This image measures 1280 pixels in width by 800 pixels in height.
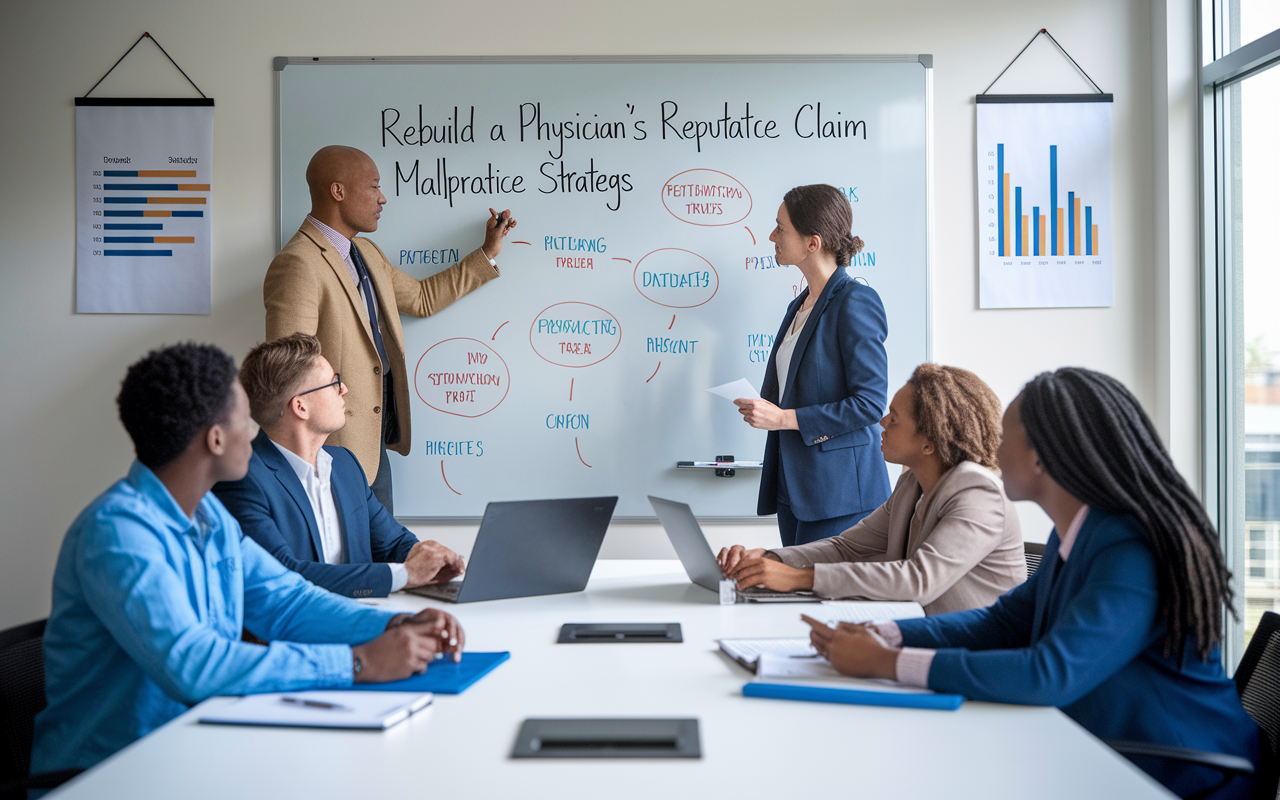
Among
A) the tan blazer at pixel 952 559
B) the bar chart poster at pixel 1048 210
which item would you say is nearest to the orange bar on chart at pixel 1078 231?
the bar chart poster at pixel 1048 210

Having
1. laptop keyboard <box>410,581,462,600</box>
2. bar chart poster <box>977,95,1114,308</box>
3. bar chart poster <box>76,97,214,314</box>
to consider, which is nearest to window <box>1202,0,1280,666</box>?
bar chart poster <box>977,95,1114,308</box>

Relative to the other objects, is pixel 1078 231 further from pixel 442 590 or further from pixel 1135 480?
pixel 442 590

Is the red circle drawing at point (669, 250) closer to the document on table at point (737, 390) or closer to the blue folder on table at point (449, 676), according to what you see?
the document on table at point (737, 390)

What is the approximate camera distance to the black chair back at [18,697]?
135 centimetres

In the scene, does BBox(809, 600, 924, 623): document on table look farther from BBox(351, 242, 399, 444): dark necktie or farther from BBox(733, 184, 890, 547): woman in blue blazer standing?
BBox(351, 242, 399, 444): dark necktie

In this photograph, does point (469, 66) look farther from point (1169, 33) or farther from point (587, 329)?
point (1169, 33)

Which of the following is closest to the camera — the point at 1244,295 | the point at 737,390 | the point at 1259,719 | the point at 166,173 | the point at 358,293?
the point at 1259,719

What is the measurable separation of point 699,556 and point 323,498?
3.04 ft

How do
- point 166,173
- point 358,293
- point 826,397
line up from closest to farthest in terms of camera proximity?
point 826,397, point 358,293, point 166,173

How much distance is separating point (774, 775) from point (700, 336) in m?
2.44

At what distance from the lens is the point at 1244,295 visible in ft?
10.3

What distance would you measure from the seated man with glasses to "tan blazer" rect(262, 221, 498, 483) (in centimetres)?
74

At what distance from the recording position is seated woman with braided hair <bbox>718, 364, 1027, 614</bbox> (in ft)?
5.97

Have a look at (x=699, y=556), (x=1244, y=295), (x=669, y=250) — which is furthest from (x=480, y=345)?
(x=1244, y=295)
